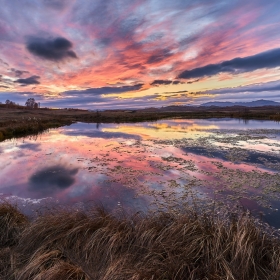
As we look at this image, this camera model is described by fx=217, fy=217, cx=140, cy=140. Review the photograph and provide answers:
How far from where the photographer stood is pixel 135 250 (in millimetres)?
4832

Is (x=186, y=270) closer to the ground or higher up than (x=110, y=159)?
higher up

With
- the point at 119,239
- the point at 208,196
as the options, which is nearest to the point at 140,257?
the point at 119,239

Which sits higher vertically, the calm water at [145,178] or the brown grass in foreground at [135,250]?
the brown grass in foreground at [135,250]

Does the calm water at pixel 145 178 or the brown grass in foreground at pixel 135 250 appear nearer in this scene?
the brown grass in foreground at pixel 135 250

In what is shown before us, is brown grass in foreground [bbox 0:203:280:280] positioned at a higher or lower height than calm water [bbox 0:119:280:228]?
higher

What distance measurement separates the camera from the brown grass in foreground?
12.6 feet

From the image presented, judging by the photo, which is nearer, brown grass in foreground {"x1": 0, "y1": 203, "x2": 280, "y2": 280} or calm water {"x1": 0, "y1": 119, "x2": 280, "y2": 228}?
brown grass in foreground {"x1": 0, "y1": 203, "x2": 280, "y2": 280}

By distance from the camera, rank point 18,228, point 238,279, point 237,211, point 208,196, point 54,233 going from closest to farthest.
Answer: point 238,279
point 54,233
point 18,228
point 237,211
point 208,196

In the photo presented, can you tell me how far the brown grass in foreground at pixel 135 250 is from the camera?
3844 mm

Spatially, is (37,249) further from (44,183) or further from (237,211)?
(44,183)

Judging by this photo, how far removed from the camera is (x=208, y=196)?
31.8 feet

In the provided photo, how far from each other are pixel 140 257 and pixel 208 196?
5.98 meters

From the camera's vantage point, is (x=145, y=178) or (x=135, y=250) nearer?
(x=135, y=250)

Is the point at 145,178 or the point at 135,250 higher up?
the point at 135,250
